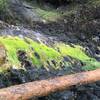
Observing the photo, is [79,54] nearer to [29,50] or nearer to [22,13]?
[29,50]

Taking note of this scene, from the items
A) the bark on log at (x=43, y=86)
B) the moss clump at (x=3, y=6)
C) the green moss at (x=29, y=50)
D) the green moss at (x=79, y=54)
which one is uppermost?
the moss clump at (x=3, y=6)

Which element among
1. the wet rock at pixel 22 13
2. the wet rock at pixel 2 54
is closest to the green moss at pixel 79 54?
the wet rock at pixel 2 54

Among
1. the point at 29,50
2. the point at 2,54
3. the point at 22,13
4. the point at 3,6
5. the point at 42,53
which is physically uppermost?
the point at 3,6

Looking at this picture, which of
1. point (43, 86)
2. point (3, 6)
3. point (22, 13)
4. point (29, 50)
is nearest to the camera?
point (43, 86)

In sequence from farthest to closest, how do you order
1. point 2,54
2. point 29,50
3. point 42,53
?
point 42,53
point 29,50
point 2,54

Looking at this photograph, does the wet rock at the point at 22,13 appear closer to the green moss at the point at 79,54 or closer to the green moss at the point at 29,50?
the green moss at the point at 79,54

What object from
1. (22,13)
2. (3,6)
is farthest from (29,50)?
(22,13)

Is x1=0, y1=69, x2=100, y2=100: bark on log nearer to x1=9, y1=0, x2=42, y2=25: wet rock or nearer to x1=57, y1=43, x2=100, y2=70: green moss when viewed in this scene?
x1=57, y1=43, x2=100, y2=70: green moss

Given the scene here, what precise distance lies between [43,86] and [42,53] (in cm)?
693

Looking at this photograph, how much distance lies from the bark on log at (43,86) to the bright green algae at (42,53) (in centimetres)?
536

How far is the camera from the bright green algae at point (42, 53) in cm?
1013

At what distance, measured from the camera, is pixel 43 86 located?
3.83m

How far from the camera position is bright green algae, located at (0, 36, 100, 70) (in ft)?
33.2

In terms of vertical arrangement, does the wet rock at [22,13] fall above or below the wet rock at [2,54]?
above
